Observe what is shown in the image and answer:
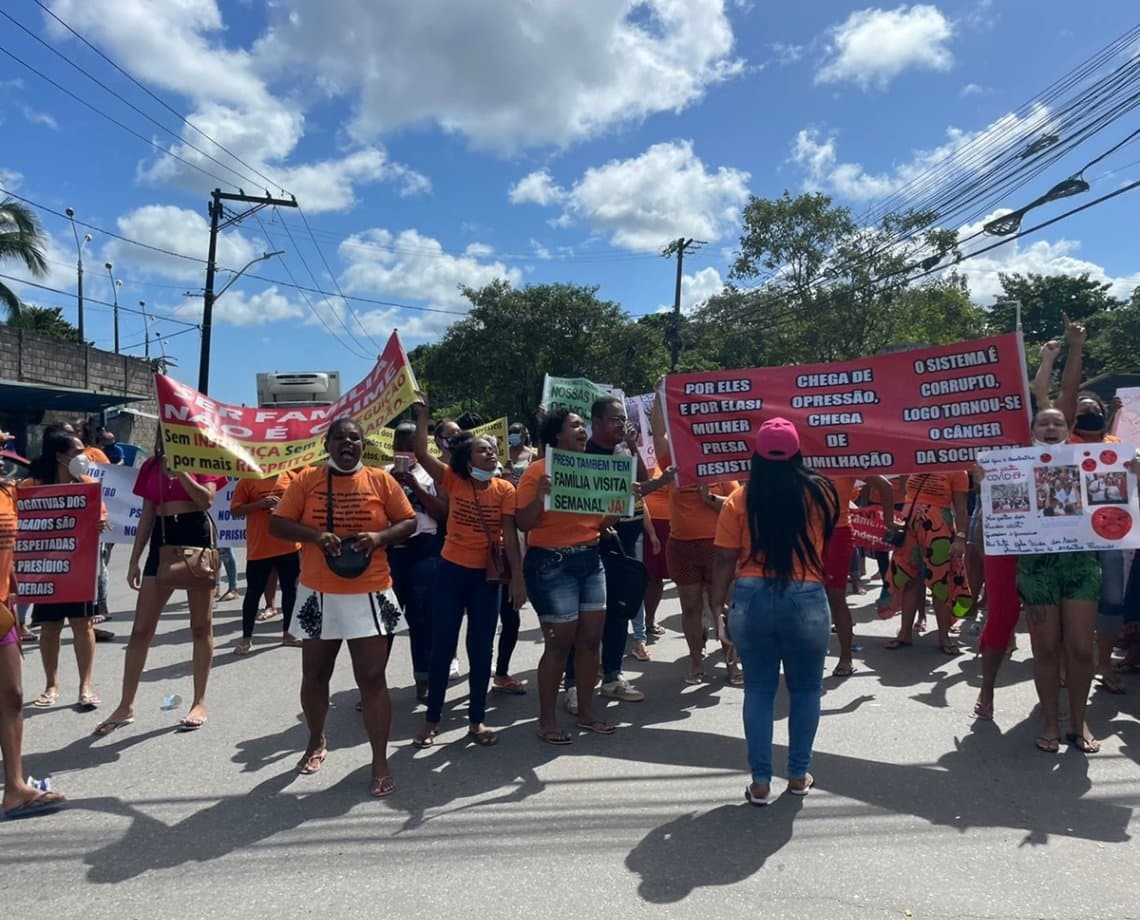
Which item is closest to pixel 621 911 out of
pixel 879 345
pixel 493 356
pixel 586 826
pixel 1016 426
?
pixel 586 826

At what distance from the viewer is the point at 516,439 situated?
10258mm

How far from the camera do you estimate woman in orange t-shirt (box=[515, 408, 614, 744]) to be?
4438mm

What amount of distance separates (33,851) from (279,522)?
5.38 ft

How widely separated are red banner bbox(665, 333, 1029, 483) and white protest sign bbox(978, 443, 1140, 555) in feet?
1.05

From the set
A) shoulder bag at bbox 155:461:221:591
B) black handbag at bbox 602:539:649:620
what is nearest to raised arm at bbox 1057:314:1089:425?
black handbag at bbox 602:539:649:620

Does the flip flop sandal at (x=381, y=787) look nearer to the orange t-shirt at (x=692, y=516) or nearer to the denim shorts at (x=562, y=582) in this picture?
the denim shorts at (x=562, y=582)

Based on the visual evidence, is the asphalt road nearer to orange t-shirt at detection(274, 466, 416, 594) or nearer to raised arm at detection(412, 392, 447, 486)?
orange t-shirt at detection(274, 466, 416, 594)

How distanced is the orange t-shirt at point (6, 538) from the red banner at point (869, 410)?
3.53 m

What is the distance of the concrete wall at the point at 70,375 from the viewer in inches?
822

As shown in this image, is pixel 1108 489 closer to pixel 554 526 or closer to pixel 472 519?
pixel 554 526

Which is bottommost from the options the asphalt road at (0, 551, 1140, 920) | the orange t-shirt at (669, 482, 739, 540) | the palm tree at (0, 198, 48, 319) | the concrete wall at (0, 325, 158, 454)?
the asphalt road at (0, 551, 1140, 920)

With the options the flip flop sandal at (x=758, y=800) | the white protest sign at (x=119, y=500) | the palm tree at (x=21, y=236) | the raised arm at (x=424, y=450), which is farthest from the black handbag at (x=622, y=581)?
the palm tree at (x=21, y=236)

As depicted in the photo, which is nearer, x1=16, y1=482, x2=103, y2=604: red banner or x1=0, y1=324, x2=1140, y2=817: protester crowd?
x1=0, y1=324, x2=1140, y2=817: protester crowd

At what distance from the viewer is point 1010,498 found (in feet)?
14.2
